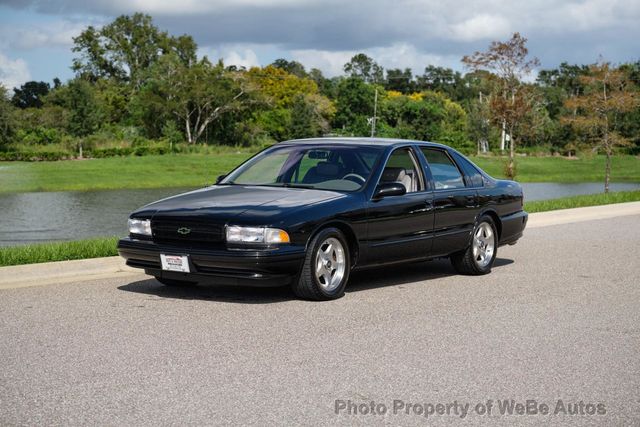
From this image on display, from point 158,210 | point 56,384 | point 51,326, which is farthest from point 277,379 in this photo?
point 158,210

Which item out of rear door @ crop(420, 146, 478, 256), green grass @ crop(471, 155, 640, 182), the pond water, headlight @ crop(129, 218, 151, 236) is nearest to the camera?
headlight @ crop(129, 218, 151, 236)

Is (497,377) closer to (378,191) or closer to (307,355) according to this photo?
(307,355)

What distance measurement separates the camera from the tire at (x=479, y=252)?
35.1ft

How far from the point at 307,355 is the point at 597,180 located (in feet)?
191

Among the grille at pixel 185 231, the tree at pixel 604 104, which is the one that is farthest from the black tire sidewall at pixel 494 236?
the tree at pixel 604 104

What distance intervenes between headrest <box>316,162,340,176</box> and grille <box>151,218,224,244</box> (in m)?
1.61

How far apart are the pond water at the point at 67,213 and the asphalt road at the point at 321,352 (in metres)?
13.7

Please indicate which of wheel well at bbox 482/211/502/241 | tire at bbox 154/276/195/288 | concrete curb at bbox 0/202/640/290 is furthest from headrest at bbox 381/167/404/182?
concrete curb at bbox 0/202/640/290

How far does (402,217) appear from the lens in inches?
378

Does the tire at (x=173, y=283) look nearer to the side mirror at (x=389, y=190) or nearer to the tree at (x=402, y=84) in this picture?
the side mirror at (x=389, y=190)

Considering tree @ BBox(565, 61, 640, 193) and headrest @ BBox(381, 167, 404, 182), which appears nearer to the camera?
headrest @ BBox(381, 167, 404, 182)

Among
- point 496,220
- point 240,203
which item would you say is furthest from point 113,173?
point 240,203

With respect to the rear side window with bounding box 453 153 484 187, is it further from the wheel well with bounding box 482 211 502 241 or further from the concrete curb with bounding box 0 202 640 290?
the concrete curb with bounding box 0 202 640 290

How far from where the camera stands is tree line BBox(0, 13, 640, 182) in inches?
1570
